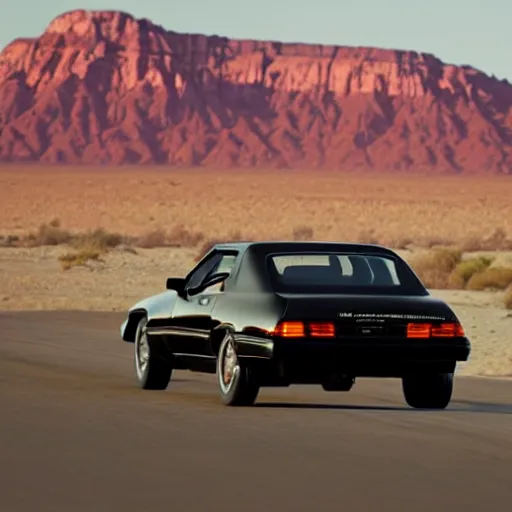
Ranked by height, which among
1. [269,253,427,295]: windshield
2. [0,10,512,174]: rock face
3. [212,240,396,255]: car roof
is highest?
[212,240,396,255]: car roof

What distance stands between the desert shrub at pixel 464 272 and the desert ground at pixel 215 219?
163 centimetres

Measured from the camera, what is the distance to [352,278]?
1503 centimetres

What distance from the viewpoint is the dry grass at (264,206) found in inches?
3334

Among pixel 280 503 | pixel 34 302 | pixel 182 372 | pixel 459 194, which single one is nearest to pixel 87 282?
pixel 34 302

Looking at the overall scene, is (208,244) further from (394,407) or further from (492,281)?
(394,407)

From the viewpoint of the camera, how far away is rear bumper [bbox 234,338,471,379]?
14.0 m

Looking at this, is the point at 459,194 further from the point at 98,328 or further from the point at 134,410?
the point at 134,410

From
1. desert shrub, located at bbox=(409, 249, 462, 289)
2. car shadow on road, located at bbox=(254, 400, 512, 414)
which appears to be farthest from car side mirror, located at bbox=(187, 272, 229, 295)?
desert shrub, located at bbox=(409, 249, 462, 289)

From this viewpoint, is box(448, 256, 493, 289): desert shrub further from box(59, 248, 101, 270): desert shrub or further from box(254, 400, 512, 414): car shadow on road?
box(254, 400, 512, 414): car shadow on road

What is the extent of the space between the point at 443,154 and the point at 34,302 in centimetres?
15751

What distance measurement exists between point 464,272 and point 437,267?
2221mm

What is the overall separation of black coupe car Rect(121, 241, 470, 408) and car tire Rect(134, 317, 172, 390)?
0.36 metres

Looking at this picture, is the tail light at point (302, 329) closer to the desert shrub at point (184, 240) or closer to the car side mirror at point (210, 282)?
the car side mirror at point (210, 282)

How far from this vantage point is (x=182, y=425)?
13516mm
